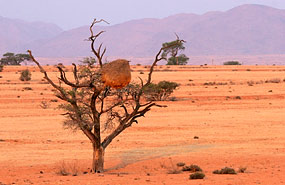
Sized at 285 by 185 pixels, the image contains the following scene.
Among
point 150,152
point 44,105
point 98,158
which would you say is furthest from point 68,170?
point 44,105

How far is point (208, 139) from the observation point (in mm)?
26672

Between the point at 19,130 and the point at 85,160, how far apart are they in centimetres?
1016

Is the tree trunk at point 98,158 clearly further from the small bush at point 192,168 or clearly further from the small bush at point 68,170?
the small bush at point 192,168

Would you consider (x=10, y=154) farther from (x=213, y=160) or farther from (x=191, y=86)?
(x=191, y=86)

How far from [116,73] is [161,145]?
1004 cm

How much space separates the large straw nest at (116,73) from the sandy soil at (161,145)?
277 centimetres

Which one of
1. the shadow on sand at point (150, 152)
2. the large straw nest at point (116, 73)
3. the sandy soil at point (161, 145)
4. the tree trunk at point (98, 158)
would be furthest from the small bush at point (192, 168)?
the large straw nest at point (116, 73)

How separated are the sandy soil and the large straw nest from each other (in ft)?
9.08

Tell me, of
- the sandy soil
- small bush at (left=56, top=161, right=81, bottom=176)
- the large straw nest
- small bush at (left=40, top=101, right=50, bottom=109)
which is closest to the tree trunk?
the sandy soil

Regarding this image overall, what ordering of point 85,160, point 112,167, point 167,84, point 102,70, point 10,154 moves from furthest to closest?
point 167,84
point 10,154
point 85,160
point 112,167
point 102,70

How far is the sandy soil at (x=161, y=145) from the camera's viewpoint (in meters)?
16.6

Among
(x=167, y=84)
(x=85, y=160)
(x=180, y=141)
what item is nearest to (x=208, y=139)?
(x=180, y=141)

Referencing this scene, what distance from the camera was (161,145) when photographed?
2495cm

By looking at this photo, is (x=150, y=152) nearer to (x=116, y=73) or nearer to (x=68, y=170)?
(x=68, y=170)
